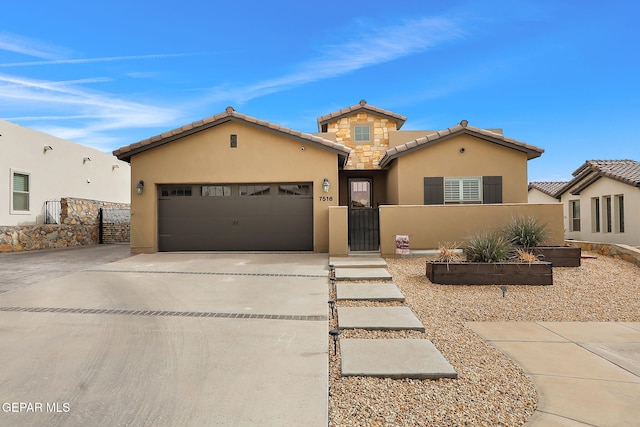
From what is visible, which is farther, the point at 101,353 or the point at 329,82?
the point at 329,82

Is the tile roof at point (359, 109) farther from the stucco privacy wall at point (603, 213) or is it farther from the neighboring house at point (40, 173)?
the neighboring house at point (40, 173)

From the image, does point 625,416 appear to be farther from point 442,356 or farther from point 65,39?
point 65,39

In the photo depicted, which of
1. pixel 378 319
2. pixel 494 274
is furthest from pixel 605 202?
pixel 378 319

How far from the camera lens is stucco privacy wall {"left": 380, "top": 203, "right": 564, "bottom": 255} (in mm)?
11430

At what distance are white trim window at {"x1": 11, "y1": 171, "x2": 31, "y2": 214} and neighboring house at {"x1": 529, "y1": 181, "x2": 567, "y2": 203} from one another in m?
26.0

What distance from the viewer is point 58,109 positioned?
729 inches

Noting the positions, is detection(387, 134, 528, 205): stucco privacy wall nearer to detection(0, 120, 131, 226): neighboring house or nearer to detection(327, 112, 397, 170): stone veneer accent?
detection(327, 112, 397, 170): stone veneer accent

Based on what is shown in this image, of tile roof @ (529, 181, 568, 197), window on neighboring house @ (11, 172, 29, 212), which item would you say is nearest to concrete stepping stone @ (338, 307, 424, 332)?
window on neighboring house @ (11, 172, 29, 212)

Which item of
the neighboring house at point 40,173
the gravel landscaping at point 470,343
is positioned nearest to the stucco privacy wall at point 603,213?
the gravel landscaping at point 470,343

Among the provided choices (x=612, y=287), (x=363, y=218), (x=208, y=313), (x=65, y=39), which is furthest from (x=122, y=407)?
(x=65, y=39)

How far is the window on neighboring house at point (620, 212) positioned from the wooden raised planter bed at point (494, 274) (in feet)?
33.4

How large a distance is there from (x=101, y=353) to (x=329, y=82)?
1999 centimetres

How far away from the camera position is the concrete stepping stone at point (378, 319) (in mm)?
5012

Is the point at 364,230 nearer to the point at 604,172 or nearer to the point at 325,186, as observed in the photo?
the point at 325,186
